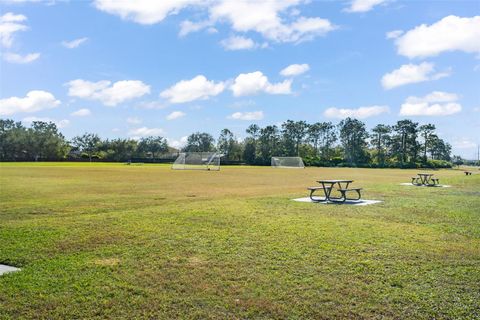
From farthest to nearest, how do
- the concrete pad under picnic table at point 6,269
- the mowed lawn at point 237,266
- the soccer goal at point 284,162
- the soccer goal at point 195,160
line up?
1. the soccer goal at point 284,162
2. the soccer goal at point 195,160
3. the concrete pad under picnic table at point 6,269
4. the mowed lawn at point 237,266

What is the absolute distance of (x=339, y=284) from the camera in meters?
5.07

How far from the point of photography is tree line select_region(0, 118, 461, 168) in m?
88.6

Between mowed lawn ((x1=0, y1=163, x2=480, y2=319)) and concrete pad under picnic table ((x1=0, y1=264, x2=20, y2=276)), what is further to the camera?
concrete pad under picnic table ((x1=0, y1=264, x2=20, y2=276))

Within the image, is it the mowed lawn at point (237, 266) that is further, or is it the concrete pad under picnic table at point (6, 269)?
the concrete pad under picnic table at point (6, 269)

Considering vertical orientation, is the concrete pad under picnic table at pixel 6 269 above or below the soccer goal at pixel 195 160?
below

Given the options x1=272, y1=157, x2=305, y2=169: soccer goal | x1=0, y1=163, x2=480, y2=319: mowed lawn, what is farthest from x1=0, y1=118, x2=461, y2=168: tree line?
x1=0, y1=163, x2=480, y2=319: mowed lawn

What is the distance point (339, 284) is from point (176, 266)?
230 centimetres

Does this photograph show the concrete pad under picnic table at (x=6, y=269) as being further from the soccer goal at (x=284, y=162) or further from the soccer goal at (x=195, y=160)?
the soccer goal at (x=284, y=162)

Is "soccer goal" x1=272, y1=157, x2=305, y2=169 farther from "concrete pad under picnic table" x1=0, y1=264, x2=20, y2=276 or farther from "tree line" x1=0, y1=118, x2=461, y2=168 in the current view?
"concrete pad under picnic table" x1=0, y1=264, x2=20, y2=276

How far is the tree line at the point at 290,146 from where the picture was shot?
88.6m

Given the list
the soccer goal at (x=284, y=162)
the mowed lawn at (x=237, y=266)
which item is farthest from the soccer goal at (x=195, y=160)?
the mowed lawn at (x=237, y=266)

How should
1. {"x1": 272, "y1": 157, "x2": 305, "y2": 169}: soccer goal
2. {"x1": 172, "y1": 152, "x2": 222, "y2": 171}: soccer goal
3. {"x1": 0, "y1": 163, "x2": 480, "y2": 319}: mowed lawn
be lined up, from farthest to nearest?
1. {"x1": 272, "y1": 157, "x2": 305, "y2": 169}: soccer goal
2. {"x1": 172, "y1": 152, "x2": 222, "y2": 171}: soccer goal
3. {"x1": 0, "y1": 163, "x2": 480, "y2": 319}: mowed lawn

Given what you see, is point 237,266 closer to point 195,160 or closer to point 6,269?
point 6,269

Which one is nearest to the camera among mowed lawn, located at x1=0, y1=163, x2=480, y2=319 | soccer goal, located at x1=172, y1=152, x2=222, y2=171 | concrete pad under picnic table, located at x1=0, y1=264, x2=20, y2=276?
mowed lawn, located at x1=0, y1=163, x2=480, y2=319
